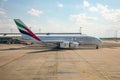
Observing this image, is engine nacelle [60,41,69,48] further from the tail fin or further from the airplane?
the tail fin

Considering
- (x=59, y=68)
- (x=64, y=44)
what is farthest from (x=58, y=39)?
(x=59, y=68)

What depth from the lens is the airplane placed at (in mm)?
50719

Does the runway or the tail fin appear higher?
the tail fin

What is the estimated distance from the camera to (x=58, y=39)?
5409cm

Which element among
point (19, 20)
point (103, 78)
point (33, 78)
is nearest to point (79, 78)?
point (103, 78)

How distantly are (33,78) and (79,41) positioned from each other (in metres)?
39.0

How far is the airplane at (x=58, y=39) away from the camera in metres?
50.7

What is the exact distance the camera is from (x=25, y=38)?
50.9m

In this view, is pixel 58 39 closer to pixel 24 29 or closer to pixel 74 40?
pixel 74 40

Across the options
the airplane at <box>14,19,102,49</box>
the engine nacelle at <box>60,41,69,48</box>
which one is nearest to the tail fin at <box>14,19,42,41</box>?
the airplane at <box>14,19,102,49</box>

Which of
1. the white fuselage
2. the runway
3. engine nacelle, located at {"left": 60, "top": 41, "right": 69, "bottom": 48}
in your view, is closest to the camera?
the runway

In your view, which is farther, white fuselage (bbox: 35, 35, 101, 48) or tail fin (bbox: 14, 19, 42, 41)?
white fuselage (bbox: 35, 35, 101, 48)

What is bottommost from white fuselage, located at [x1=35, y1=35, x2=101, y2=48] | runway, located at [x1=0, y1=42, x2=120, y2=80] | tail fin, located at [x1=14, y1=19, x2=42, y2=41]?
runway, located at [x1=0, y1=42, x2=120, y2=80]

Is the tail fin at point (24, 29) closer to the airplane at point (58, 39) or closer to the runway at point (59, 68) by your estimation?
the airplane at point (58, 39)
